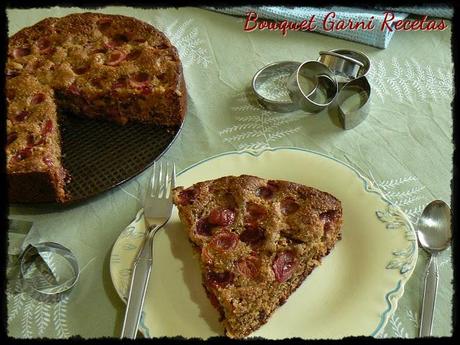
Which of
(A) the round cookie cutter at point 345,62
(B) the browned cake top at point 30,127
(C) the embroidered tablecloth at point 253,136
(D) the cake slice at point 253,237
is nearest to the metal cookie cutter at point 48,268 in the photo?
(C) the embroidered tablecloth at point 253,136

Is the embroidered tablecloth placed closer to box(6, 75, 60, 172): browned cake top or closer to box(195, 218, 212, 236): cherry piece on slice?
box(6, 75, 60, 172): browned cake top

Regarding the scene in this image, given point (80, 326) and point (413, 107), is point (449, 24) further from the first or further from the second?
point (80, 326)

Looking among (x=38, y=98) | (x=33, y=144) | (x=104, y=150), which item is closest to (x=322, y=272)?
(x=104, y=150)

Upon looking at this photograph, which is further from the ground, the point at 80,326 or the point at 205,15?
the point at 205,15

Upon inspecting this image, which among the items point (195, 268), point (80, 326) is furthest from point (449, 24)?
point (80, 326)

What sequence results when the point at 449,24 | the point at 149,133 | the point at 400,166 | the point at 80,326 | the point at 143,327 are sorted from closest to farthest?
the point at 143,327
the point at 80,326
the point at 400,166
the point at 149,133
the point at 449,24

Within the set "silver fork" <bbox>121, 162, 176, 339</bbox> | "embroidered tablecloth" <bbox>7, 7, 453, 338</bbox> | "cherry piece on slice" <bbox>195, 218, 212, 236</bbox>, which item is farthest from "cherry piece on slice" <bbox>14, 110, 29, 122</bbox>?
"cherry piece on slice" <bbox>195, 218, 212, 236</bbox>

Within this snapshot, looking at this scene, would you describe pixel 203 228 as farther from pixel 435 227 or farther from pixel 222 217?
pixel 435 227
